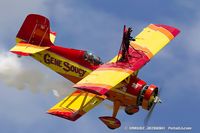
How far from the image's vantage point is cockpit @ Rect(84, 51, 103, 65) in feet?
131

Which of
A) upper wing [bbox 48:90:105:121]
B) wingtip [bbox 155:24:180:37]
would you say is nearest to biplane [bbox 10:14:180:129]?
upper wing [bbox 48:90:105:121]

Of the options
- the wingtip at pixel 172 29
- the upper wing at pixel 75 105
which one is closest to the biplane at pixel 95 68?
the upper wing at pixel 75 105

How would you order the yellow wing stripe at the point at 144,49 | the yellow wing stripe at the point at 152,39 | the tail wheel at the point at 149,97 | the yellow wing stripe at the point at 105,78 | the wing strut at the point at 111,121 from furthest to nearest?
1. the yellow wing stripe at the point at 152,39
2. the yellow wing stripe at the point at 144,49
3. the wing strut at the point at 111,121
4. the tail wheel at the point at 149,97
5. the yellow wing stripe at the point at 105,78

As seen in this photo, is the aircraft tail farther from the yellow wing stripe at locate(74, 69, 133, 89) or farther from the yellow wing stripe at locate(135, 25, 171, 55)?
the yellow wing stripe at locate(74, 69, 133, 89)

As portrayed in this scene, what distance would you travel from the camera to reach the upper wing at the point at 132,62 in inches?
1391

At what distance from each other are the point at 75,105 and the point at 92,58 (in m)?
3.12

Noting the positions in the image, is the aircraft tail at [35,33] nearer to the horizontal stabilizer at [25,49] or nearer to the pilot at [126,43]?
the horizontal stabilizer at [25,49]

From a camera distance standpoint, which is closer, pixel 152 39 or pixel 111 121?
pixel 111 121

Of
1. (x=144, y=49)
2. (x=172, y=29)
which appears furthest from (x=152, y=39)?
(x=172, y=29)

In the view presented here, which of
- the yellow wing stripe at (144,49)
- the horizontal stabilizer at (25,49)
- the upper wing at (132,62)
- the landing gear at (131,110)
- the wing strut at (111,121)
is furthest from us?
the yellow wing stripe at (144,49)

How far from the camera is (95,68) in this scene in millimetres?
39812

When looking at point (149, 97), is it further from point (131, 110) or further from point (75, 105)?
point (75, 105)

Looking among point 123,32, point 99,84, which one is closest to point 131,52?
point 123,32

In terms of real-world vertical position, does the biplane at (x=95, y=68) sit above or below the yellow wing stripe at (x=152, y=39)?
below
